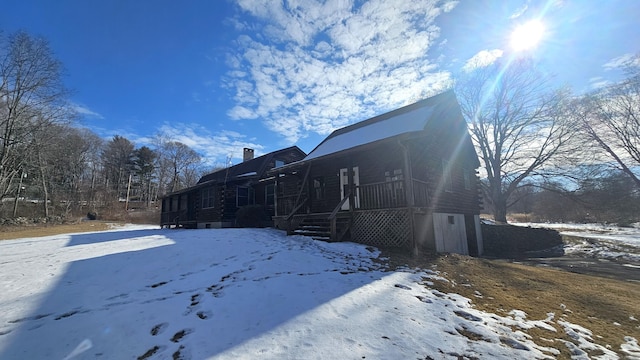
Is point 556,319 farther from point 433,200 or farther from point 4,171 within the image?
point 4,171

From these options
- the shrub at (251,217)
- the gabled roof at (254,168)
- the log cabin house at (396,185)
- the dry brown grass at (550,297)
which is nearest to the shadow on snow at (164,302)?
the dry brown grass at (550,297)

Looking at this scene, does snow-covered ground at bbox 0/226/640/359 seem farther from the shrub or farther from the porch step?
the shrub

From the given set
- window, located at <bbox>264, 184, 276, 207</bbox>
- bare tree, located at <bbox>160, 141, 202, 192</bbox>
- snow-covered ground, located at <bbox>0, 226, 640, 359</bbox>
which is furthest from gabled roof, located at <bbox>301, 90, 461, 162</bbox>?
bare tree, located at <bbox>160, 141, 202, 192</bbox>

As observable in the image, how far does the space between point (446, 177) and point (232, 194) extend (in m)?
14.3

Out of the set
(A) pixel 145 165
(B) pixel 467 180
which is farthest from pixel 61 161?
(B) pixel 467 180

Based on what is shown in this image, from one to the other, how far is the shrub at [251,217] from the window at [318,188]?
5017 millimetres

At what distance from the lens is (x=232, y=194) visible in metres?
20.6

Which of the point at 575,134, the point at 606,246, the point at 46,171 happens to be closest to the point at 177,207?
the point at 46,171

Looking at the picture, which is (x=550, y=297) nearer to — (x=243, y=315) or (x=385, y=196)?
(x=385, y=196)

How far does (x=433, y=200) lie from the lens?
11.6 meters

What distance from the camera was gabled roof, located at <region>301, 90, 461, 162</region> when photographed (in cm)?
1254

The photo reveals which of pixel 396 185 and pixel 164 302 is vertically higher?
pixel 396 185

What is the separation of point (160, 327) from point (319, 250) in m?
5.67

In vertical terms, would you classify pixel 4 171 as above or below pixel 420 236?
above
